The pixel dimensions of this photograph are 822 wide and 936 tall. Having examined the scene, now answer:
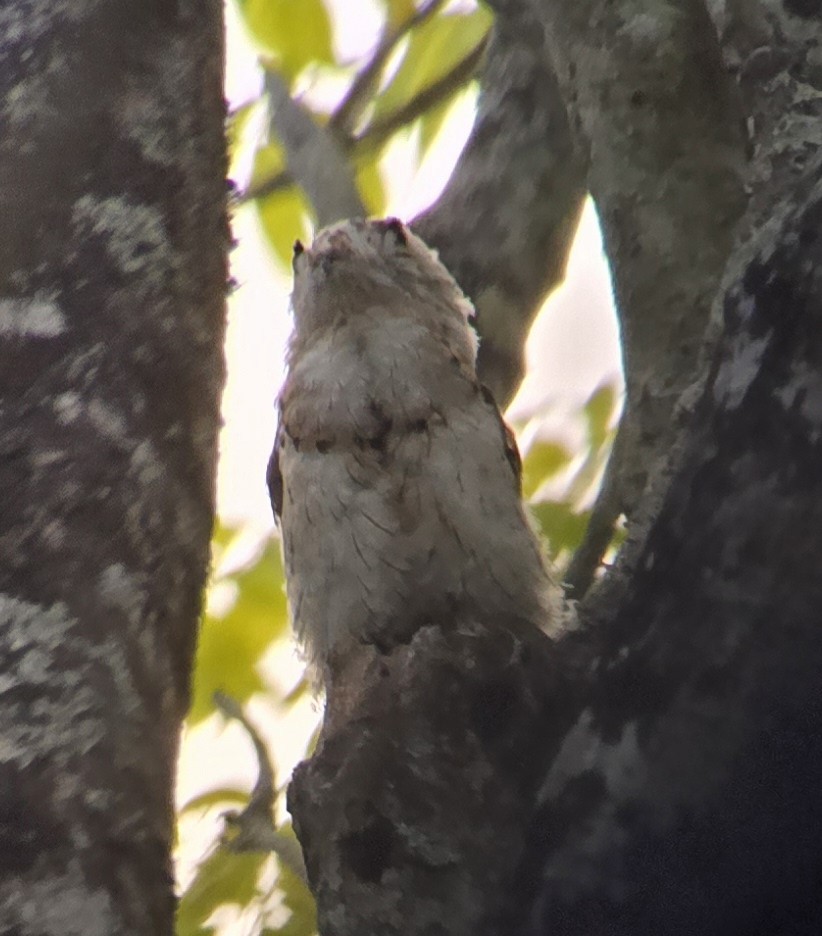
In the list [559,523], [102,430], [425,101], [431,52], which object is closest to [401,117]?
[425,101]

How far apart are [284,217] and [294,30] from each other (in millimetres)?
593

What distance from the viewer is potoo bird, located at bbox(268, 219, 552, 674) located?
1.73 metres

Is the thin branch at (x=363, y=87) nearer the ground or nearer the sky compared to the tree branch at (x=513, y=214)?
nearer the sky

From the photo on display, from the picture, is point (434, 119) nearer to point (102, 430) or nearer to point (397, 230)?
point (397, 230)

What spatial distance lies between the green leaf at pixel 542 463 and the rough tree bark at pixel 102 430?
82cm

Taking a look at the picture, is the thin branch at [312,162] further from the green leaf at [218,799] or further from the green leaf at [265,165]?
the green leaf at [218,799]

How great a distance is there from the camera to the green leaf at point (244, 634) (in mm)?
2086

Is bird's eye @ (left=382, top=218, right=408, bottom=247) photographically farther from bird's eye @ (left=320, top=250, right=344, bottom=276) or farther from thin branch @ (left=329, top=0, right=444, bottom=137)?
thin branch @ (left=329, top=0, right=444, bottom=137)

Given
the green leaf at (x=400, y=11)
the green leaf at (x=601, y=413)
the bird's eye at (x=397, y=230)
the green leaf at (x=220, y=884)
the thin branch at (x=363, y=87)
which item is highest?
the green leaf at (x=400, y=11)

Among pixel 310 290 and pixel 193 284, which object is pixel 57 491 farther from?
pixel 310 290

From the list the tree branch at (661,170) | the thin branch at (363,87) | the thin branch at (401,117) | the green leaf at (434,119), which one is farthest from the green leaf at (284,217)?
the tree branch at (661,170)

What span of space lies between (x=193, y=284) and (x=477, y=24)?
1.26 meters

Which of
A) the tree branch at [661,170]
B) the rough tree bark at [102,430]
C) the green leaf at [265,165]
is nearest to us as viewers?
the rough tree bark at [102,430]

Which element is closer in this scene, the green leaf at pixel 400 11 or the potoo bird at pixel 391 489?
the potoo bird at pixel 391 489
